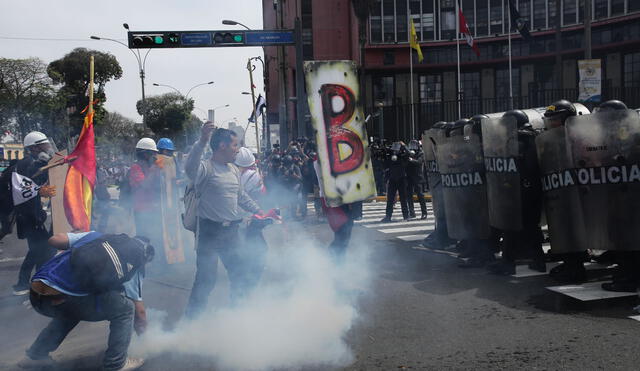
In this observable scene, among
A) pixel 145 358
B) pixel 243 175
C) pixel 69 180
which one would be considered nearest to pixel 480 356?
pixel 145 358

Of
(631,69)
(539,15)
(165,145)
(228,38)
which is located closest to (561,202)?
(165,145)

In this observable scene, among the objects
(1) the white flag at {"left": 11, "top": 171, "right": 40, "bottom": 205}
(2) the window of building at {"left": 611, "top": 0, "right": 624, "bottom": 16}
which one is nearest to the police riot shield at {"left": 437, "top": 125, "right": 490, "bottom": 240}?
(1) the white flag at {"left": 11, "top": 171, "right": 40, "bottom": 205}

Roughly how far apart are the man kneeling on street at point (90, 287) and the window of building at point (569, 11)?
3304cm

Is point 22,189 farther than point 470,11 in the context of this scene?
No

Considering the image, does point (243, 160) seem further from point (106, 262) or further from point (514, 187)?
point (514, 187)

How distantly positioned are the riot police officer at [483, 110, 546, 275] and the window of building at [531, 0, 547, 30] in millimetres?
28918

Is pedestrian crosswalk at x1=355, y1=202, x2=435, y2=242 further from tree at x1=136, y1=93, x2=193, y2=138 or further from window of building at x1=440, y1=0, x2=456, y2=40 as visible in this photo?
tree at x1=136, y1=93, x2=193, y2=138

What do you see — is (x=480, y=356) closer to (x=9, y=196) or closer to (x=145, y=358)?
(x=145, y=358)

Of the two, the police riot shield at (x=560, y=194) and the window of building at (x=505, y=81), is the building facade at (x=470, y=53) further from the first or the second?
the police riot shield at (x=560, y=194)

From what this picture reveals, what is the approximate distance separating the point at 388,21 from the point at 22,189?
31215 mm

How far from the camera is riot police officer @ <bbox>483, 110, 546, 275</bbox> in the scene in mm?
6492

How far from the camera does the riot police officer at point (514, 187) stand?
6492 millimetres

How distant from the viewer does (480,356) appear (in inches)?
162

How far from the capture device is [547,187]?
6.22 meters
